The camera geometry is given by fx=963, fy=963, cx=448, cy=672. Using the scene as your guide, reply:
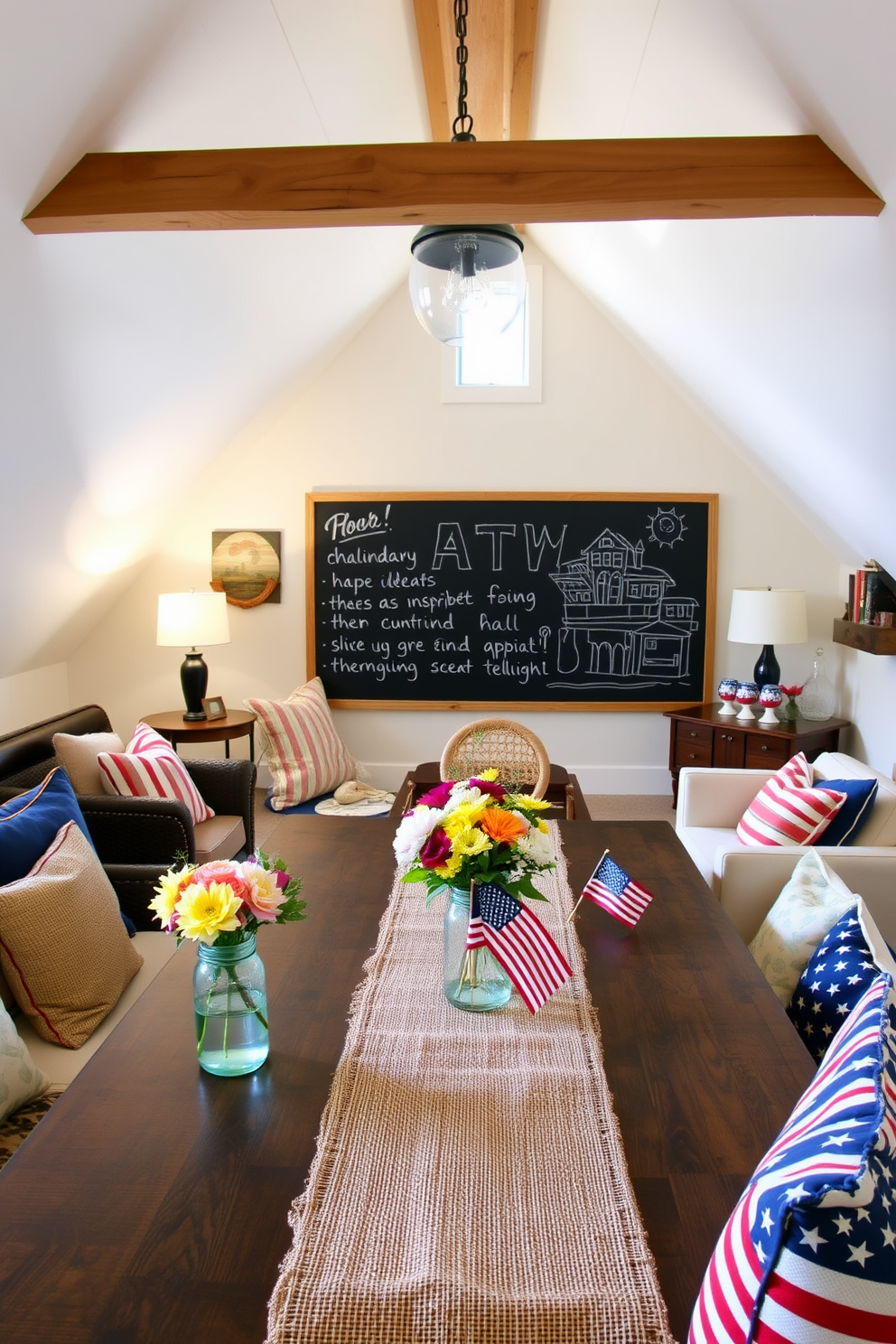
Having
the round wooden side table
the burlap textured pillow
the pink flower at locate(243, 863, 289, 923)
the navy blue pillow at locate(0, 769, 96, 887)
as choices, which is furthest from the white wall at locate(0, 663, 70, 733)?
the pink flower at locate(243, 863, 289, 923)

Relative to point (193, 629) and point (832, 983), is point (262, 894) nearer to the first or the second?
Answer: point (832, 983)

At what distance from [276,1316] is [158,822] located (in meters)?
2.16

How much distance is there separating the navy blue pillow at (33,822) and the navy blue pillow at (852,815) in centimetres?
214

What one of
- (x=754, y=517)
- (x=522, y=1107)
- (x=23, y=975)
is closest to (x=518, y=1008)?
(x=522, y=1107)

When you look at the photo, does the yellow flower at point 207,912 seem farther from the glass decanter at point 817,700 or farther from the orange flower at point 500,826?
the glass decanter at point 817,700

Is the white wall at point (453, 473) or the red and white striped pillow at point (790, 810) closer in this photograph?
the red and white striped pillow at point (790, 810)

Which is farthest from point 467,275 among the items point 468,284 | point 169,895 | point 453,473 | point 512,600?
point 512,600

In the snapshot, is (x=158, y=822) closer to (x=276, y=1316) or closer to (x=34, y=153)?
(x=34, y=153)

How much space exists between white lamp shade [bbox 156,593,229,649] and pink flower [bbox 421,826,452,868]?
10.3ft

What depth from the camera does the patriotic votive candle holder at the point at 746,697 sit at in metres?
4.85

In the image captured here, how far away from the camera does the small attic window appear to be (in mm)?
5145

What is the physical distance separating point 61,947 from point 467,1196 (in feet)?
4.05

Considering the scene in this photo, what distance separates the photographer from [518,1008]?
5.35 feet

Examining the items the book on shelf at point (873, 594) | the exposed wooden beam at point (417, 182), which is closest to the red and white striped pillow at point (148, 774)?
the exposed wooden beam at point (417, 182)
